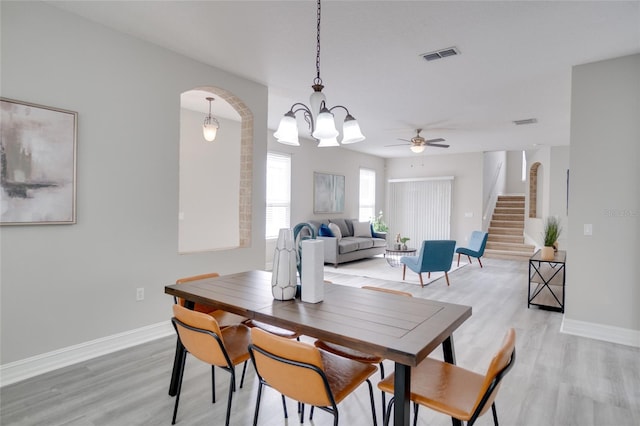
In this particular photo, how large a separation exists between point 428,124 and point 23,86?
5424 millimetres

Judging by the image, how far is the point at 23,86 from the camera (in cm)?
250

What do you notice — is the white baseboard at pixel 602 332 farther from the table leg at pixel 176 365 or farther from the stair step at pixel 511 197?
the stair step at pixel 511 197

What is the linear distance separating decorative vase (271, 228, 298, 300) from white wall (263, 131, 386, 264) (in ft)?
14.5

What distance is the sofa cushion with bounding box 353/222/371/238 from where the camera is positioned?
328 inches

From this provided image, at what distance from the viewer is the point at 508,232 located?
9.81 metres

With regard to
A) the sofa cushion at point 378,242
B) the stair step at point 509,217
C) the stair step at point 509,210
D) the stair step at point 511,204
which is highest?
the stair step at point 511,204

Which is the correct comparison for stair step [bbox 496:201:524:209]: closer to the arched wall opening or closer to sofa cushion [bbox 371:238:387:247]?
sofa cushion [bbox 371:238:387:247]

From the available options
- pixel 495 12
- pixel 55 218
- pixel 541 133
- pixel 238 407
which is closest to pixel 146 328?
pixel 55 218

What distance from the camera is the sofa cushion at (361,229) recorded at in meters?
8.32

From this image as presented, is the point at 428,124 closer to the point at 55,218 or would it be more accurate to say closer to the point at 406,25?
the point at 406,25

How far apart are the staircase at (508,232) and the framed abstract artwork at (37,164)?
28.9ft

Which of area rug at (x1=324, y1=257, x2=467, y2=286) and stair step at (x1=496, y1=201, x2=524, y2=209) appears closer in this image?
area rug at (x1=324, y1=257, x2=467, y2=286)

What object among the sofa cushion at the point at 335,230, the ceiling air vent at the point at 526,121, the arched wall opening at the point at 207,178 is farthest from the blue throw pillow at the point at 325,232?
the ceiling air vent at the point at 526,121

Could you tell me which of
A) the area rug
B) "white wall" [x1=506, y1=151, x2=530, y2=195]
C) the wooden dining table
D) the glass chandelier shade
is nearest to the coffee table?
the area rug
